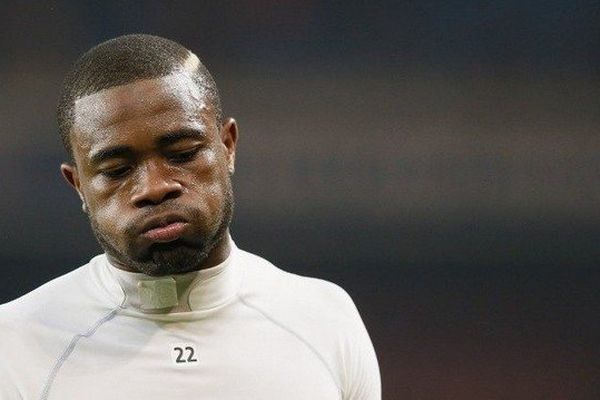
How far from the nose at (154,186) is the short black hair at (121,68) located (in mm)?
62

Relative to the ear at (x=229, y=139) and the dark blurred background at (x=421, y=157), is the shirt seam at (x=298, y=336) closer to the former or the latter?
the ear at (x=229, y=139)

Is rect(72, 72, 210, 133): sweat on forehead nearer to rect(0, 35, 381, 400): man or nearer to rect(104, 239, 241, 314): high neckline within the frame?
→ rect(0, 35, 381, 400): man

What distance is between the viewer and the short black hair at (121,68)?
747 mm

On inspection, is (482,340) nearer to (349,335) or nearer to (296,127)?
(296,127)

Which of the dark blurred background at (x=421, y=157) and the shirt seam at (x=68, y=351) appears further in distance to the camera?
the dark blurred background at (x=421, y=157)

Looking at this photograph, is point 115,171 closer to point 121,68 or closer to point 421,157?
point 121,68

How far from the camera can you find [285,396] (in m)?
0.78

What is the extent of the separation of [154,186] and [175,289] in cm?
9

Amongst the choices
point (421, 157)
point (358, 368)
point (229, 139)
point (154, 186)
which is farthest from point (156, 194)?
point (421, 157)

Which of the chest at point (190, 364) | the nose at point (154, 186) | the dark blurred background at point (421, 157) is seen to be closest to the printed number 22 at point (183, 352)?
the chest at point (190, 364)

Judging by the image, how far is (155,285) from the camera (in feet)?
2.52

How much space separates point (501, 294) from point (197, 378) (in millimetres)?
701

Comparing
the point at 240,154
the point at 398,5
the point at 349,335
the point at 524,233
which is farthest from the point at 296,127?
the point at 349,335

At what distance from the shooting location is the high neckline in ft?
2.53
